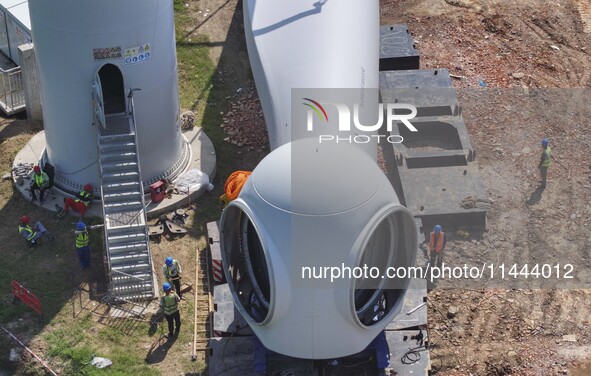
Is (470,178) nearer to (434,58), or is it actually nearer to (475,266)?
(475,266)

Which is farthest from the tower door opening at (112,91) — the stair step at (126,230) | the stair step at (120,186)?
the stair step at (126,230)

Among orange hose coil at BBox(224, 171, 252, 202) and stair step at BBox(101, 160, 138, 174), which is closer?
orange hose coil at BBox(224, 171, 252, 202)

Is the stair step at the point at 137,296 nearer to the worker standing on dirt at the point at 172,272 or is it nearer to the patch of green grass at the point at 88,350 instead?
the worker standing on dirt at the point at 172,272

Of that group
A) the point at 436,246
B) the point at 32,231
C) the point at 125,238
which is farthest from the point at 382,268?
the point at 32,231

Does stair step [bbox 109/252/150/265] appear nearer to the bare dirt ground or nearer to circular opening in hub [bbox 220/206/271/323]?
circular opening in hub [bbox 220/206/271/323]

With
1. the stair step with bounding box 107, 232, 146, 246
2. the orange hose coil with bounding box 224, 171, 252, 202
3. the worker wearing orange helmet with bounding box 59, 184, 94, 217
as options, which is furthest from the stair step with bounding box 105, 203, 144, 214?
the orange hose coil with bounding box 224, 171, 252, 202

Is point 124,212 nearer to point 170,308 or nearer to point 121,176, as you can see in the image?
point 121,176
